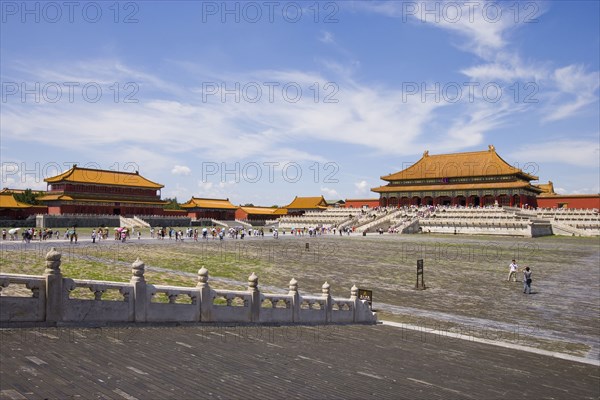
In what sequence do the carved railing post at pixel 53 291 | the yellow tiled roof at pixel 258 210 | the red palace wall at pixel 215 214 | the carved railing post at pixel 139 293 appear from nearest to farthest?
the carved railing post at pixel 53 291
the carved railing post at pixel 139 293
the red palace wall at pixel 215 214
the yellow tiled roof at pixel 258 210

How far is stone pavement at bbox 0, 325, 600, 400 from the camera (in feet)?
21.4

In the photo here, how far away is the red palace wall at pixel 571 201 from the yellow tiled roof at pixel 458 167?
485cm

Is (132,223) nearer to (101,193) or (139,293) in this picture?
(101,193)

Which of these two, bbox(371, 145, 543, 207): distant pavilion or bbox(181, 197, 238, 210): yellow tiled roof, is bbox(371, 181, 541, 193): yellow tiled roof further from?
bbox(181, 197, 238, 210): yellow tiled roof

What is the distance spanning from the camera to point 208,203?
9088 centimetres

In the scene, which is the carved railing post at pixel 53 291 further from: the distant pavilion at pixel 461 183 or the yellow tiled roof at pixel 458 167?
the yellow tiled roof at pixel 458 167

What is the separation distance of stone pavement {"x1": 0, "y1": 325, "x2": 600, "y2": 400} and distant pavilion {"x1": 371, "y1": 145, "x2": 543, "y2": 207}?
233 ft

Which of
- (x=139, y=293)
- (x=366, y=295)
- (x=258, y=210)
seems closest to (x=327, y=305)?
(x=366, y=295)

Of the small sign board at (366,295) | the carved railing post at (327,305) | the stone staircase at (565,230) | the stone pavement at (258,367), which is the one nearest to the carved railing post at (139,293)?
the stone pavement at (258,367)

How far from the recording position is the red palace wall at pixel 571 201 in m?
78.7

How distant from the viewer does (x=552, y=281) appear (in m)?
25.0

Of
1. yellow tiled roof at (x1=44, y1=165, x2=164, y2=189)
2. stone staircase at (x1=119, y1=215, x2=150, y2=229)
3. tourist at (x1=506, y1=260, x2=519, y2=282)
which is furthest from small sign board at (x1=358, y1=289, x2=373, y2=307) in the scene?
yellow tiled roof at (x1=44, y1=165, x2=164, y2=189)

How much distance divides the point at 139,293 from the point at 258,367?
339cm

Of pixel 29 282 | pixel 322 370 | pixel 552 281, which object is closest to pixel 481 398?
pixel 322 370
